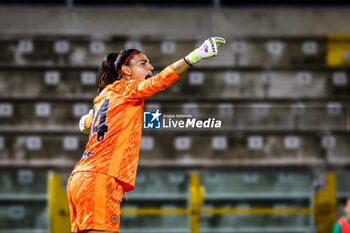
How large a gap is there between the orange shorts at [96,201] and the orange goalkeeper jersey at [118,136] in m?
0.04

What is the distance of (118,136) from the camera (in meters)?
4.09

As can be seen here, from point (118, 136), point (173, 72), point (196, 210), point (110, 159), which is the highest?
point (173, 72)

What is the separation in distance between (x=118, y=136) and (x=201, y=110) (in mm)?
4860

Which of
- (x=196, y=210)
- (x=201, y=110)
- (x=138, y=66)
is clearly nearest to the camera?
(x=138, y=66)

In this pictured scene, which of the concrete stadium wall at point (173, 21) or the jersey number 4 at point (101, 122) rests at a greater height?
the concrete stadium wall at point (173, 21)

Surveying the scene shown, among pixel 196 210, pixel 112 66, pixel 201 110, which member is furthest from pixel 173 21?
pixel 112 66

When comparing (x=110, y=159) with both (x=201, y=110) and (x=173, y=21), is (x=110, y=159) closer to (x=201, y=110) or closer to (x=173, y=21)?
(x=201, y=110)

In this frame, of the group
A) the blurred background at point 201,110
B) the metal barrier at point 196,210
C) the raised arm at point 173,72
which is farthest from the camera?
the blurred background at point 201,110

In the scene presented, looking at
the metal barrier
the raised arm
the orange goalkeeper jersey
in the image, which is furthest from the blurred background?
the raised arm

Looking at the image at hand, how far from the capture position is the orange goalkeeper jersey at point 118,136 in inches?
160

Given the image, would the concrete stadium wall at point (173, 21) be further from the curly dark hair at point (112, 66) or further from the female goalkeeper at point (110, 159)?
Result: the female goalkeeper at point (110, 159)

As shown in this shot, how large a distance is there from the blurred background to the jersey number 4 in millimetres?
4919

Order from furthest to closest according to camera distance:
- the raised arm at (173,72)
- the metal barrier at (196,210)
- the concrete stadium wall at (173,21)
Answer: the concrete stadium wall at (173,21) < the metal barrier at (196,210) < the raised arm at (173,72)

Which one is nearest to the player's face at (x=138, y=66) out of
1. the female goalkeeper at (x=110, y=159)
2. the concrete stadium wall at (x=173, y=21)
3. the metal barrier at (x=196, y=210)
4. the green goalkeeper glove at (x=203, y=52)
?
the female goalkeeper at (x=110, y=159)
